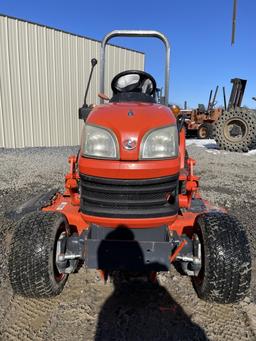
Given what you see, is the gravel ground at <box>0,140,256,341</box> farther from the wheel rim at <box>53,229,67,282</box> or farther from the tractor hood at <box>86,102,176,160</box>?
the tractor hood at <box>86,102,176,160</box>

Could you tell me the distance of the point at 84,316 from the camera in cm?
219

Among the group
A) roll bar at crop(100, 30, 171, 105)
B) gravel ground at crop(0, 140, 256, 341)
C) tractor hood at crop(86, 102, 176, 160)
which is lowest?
gravel ground at crop(0, 140, 256, 341)

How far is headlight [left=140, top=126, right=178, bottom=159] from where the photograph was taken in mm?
2076

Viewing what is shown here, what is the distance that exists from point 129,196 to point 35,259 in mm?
750

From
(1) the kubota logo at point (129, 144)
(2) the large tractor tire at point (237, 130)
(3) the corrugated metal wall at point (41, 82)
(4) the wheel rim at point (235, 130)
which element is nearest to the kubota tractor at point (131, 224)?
(1) the kubota logo at point (129, 144)

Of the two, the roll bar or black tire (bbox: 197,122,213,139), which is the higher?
the roll bar

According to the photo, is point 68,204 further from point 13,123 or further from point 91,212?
point 13,123

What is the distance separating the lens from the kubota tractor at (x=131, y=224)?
207 centimetres

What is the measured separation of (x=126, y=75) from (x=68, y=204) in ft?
4.23

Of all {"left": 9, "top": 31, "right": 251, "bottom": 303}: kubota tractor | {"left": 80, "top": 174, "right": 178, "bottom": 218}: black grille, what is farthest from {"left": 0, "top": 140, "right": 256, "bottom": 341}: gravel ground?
{"left": 80, "top": 174, "right": 178, "bottom": 218}: black grille

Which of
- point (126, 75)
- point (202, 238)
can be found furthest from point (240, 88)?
point (202, 238)

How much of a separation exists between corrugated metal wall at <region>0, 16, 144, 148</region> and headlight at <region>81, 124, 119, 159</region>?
882 cm

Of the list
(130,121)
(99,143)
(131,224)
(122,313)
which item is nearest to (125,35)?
(130,121)

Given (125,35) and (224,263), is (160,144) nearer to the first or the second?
(224,263)
